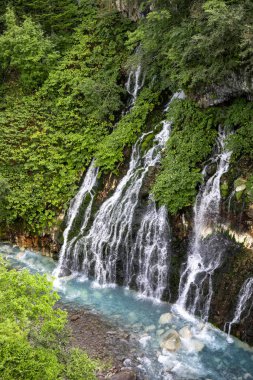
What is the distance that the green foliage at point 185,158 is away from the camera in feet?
44.5

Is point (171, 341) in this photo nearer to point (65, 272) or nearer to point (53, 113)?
point (65, 272)

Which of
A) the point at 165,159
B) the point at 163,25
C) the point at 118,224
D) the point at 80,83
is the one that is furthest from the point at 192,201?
the point at 80,83

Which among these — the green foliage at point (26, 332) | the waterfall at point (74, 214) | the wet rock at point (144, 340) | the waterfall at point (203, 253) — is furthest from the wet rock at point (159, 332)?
the waterfall at point (74, 214)

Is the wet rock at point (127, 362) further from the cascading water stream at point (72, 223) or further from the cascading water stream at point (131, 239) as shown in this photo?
the cascading water stream at point (72, 223)

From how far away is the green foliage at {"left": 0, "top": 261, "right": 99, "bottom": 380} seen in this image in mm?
6824

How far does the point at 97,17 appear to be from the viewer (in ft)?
72.5

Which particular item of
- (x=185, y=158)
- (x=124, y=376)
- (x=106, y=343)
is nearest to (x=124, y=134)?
(x=185, y=158)

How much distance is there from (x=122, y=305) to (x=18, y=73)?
1495 cm

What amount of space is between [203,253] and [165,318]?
2.44 meters

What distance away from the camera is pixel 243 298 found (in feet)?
38.8

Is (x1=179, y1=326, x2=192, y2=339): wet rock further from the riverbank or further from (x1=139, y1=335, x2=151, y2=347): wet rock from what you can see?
the riverbank

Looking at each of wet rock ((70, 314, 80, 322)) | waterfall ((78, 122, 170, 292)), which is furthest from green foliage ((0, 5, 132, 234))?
wet rock ((70, 314, 80, 322))

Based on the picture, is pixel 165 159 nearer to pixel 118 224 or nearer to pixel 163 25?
pixel 118 224

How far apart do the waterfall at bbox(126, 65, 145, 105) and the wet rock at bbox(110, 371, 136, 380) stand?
40.6 ft
